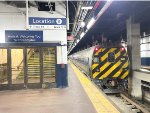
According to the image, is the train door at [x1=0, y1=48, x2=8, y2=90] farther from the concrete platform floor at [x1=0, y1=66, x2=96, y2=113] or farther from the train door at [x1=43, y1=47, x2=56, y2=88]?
the train door at [x1=43, y1=47, x2=56, y2=88]

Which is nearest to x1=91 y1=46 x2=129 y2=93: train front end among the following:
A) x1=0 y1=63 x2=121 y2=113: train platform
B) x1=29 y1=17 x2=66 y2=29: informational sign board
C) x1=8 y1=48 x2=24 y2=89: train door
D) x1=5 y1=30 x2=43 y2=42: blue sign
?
x1=29 y1=17 x2=66 y2=29: informational sign board

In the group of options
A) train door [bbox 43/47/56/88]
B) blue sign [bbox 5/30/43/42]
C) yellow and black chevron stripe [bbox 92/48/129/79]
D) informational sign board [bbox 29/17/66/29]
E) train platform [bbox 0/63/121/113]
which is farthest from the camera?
yellow and black chevron stripe [bbox 92/48/129/79]

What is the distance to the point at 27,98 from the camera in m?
7.02

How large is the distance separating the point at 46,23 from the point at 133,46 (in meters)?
3.09

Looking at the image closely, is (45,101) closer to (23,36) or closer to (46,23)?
(23,36)

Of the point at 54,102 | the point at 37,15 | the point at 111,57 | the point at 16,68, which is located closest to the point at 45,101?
the point at 54,102

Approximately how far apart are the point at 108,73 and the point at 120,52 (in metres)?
0.93

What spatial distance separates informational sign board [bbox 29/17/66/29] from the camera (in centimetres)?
859

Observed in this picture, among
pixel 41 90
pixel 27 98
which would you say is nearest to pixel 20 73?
pixel 41 90

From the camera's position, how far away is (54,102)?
641cm

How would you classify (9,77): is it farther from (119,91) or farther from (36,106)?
(119,91)

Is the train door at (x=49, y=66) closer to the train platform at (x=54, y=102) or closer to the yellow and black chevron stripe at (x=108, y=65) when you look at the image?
the train platform at (x=54, y=102)

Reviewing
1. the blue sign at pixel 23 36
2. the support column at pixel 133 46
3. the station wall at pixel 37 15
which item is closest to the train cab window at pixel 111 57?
the support column at pixel 133 46

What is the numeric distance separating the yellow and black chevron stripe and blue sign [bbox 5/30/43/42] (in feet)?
8.31
